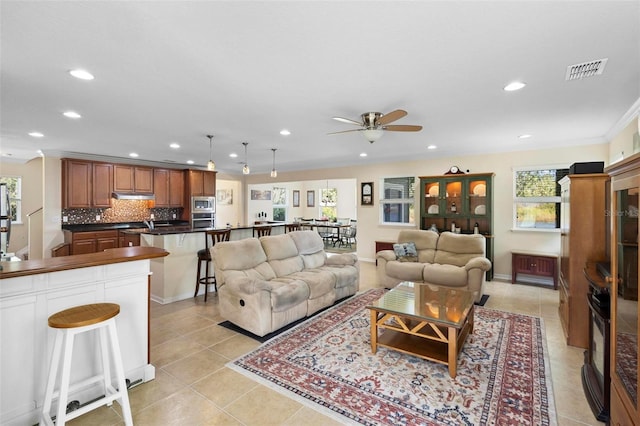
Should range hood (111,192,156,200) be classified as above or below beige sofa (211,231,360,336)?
above

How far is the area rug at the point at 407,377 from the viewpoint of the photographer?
1.98 metres

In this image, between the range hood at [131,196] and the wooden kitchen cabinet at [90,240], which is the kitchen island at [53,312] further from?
the range hood at [131,196]

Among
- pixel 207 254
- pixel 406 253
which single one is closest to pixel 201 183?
pixel 207 254

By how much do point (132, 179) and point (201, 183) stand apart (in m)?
1.60

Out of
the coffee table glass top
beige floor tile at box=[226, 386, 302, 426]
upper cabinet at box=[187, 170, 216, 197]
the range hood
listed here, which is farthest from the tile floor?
upper cabinet at box=[187, 170, 216, 197]

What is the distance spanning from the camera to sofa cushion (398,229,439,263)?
498cm

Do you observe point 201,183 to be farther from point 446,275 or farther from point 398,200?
point 446,275

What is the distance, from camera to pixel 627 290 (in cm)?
144

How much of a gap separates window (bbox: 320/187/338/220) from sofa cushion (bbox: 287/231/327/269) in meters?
7.66

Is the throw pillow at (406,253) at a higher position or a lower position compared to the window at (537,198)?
lower

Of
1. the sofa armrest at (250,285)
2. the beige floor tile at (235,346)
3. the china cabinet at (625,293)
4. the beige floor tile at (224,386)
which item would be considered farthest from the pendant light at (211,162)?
the china cabinet at (625,293)

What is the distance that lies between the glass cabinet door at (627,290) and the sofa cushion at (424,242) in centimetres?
333

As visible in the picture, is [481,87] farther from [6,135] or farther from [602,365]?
[6,135]

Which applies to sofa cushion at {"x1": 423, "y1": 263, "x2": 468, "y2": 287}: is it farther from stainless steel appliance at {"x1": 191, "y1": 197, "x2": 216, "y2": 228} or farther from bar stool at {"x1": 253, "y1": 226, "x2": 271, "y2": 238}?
stainless steel appliance at {"x1": 191, "y1": 197, "x2": 216, "y2": 228}
